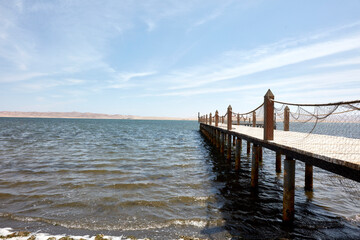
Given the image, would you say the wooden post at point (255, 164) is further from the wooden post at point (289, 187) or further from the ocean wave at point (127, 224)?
the ocean wave at point (127, 224)

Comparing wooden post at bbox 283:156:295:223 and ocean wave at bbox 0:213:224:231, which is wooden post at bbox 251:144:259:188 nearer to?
wooden post at bbox 283:156:295:223

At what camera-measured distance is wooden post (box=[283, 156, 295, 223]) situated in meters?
5.50

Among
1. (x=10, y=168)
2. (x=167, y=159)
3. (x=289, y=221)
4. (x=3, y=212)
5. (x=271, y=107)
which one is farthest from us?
(x=167, y=159)

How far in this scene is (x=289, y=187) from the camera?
18.2 ft

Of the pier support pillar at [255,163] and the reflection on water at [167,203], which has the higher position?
the pier support pillar at [255,163]

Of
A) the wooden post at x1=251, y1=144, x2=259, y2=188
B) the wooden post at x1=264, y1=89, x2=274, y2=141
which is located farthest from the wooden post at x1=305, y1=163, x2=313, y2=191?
the wooden post at x1=264, y1=89, x2=274, y2=141

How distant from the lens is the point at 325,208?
686 centimetres

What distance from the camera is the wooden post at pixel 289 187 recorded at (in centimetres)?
550

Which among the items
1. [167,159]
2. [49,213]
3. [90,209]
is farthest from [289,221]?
[167,159]

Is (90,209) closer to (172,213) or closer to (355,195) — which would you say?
(172,213)

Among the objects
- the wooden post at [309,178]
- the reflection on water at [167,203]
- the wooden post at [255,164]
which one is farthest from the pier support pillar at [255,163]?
the wooden post at [309,178]

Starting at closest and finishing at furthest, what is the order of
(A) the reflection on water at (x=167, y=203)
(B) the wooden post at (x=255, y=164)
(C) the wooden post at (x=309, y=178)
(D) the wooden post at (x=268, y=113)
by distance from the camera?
(A) the reflection on water at (x=167, y=203) → (D) the wooden post at (x=268, y=113) → (B) the wooden post at (x=255, y=164) → (C) the wooden post at (x=309, y=178)

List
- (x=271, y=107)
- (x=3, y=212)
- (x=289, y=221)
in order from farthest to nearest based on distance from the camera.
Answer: (x=271, y=107), (x=3, y=212), (x=289, y=221)

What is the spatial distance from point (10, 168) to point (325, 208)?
556 inches
